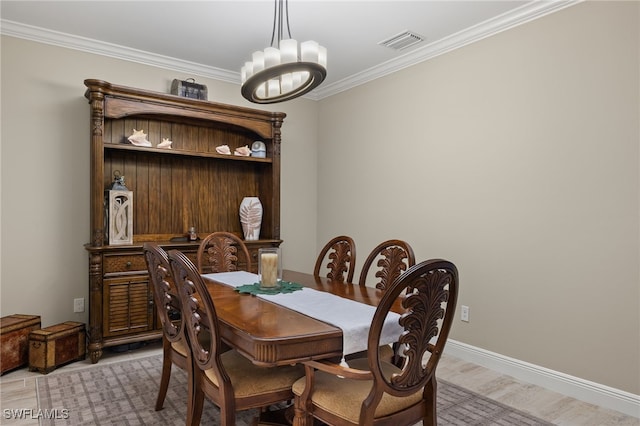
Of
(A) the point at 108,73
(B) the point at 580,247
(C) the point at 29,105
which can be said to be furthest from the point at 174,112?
(B) the point at 580,247

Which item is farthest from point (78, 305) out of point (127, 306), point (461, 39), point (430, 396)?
point (461, 39)

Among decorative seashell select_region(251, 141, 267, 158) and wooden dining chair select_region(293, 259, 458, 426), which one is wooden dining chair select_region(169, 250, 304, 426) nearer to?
wooden dining chair select_region(293, 259, 458, 426)

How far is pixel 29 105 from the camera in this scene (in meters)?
3.39

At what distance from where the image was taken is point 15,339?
3004mm

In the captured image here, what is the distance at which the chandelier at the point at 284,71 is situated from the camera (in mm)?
2082

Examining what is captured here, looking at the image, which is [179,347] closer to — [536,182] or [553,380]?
[553,380]

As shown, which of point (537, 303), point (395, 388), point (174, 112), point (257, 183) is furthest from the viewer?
point (257, 183)

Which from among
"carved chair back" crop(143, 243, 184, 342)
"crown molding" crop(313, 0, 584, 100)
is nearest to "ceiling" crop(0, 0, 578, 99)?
"crown molding" crop(313, 0, 584, 100)

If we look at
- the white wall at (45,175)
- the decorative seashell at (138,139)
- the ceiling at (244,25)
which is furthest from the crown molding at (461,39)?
the white wall at (45,175)

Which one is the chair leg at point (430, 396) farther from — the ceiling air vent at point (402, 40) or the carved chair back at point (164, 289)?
the ceiling air vent at point (402, 40)

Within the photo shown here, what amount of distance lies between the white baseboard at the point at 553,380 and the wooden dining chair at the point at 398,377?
155 centimetres

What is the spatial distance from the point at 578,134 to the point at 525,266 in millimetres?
949

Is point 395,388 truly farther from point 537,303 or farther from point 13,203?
point 13,203

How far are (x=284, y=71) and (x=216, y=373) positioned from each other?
141cm
